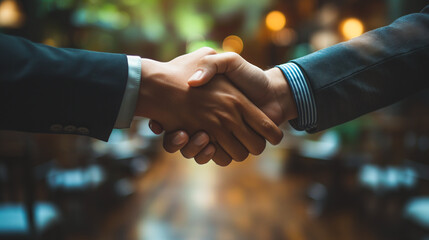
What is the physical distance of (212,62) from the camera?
1.03m

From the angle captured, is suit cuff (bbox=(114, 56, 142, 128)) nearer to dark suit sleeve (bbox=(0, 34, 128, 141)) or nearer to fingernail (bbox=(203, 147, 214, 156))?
dark suit sleeve (bbox=(0, 34, 128, 141))

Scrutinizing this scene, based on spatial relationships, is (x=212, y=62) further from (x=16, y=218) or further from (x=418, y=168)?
(x=418, y=168)

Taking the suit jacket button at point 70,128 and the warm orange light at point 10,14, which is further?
the warm orange light at point 10,14

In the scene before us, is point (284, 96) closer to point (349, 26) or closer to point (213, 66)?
point (213, 66)

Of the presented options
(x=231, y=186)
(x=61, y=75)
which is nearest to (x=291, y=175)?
(x=231, y=186)

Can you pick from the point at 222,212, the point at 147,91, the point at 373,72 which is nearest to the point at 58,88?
the point at 147,91

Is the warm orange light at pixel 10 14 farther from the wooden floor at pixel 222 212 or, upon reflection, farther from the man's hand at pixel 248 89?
the man's hand at pixel 248 89

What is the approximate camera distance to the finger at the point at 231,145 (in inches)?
43.3

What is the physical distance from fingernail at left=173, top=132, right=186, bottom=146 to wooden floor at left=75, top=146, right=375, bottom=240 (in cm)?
185

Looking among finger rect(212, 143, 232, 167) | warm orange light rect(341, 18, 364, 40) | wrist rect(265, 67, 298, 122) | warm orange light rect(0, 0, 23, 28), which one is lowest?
warm orange light rect(341, 18, 364, 40)

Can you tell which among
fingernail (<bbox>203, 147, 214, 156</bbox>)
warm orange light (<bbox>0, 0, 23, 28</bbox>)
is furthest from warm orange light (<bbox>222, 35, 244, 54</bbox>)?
warm orange light (<bbox>0, 0, 23, 28</bbox>)

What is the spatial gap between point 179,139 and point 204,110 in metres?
0.13

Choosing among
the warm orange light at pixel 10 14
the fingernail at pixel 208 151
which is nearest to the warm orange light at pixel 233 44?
the fingernail at pixel 208 151

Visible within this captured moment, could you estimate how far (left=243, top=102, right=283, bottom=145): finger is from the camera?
41.9 inches
